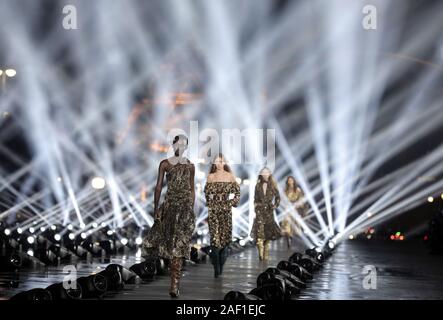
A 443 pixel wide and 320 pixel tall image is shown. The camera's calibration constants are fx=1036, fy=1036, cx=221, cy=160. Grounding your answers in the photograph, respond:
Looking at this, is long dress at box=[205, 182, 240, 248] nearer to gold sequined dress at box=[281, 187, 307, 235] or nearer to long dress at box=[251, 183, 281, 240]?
long dress at box=[251, 183, 281, 240]

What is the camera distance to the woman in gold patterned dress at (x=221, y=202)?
1623cm

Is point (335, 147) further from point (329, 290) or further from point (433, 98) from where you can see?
point (329, 290)

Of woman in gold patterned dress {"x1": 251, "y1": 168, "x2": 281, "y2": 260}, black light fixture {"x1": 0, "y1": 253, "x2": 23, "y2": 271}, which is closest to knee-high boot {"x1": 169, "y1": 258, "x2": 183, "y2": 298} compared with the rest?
black light fixture {"x1": 0, "y1": 253, "x2": 23, "y2": 271}

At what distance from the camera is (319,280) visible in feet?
51.4

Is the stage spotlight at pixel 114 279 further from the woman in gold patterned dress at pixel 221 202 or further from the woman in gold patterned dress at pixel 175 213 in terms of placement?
the woman in gold patterned dress at pixel 221 202

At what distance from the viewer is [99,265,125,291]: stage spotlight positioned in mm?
12711

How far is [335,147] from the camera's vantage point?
143 feet

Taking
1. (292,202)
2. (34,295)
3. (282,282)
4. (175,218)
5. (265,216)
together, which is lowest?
(34,295)

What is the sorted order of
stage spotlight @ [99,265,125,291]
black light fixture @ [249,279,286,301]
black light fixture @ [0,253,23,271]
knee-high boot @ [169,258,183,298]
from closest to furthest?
black light fixture @ [249,279,286,301] → knee-high boot @ [169,258,183,298] → stage spotlight @ [99,265,125,291] → black light fixture @ [0,253,23,271]

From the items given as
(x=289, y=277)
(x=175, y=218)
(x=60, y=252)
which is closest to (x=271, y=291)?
(x=175, y=218)

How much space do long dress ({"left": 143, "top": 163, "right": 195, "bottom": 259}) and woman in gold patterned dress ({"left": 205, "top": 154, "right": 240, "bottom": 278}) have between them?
12.8ft

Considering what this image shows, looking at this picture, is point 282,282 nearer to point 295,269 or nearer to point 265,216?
point 295,269

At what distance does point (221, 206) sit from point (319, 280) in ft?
6.41

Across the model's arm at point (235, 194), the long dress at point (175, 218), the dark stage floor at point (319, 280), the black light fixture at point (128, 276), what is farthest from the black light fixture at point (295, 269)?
the long dress at point (175, 218)
